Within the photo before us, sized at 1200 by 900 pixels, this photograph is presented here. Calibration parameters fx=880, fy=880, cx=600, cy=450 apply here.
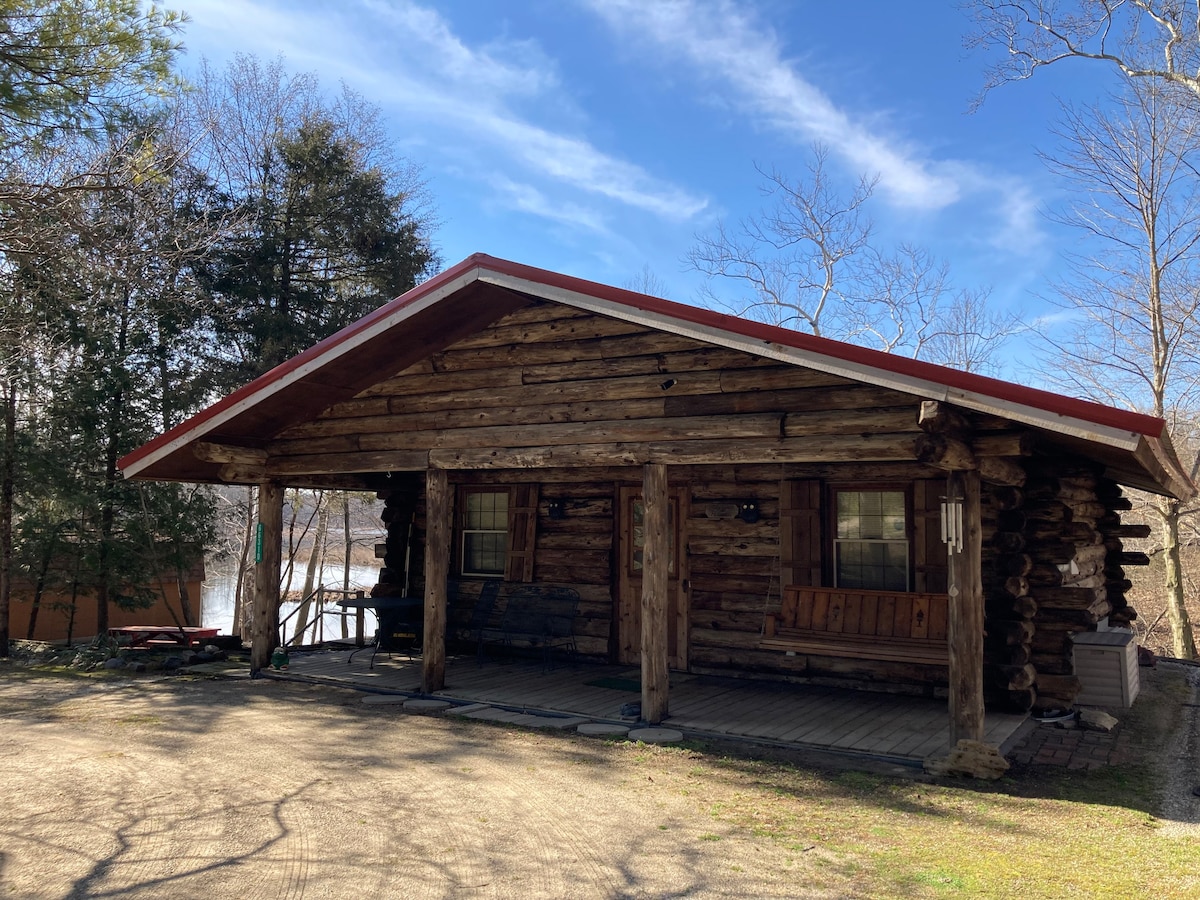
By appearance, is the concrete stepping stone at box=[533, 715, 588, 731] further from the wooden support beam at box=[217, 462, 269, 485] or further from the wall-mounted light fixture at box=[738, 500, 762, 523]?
the wooden support beam at box=[217, 462, 269, 485]

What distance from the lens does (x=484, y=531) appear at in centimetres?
1215

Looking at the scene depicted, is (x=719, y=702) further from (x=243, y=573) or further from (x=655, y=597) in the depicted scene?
(x=243, y=573)

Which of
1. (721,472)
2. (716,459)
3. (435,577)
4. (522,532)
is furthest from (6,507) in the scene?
(716,459)

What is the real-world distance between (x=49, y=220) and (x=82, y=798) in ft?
18.5

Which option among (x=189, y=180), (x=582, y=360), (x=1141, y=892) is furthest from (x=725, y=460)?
(x=189, y=180)

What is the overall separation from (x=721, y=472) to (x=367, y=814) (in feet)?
19.8

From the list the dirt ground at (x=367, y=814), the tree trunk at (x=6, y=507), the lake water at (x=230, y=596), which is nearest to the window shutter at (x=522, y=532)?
the dirt ground at (x=367, y=814)

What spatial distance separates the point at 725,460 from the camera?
7.19 metres

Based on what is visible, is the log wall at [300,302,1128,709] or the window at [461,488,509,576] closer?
the log wall at [300,302,1128,709]

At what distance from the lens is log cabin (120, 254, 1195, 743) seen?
6.35 metres

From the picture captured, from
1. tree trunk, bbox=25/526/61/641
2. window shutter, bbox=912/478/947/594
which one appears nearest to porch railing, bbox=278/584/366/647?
tree trunk, bbox=25/526/61/641

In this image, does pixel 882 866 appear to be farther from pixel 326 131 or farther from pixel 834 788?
pixel 326 131

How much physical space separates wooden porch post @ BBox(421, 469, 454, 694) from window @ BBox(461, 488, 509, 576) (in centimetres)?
289

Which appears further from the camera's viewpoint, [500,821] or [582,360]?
[582,360]
